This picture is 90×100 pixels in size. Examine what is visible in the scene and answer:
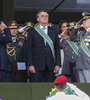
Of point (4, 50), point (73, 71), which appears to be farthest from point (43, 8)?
point (4, 50)

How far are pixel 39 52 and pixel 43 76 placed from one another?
465 millimetres

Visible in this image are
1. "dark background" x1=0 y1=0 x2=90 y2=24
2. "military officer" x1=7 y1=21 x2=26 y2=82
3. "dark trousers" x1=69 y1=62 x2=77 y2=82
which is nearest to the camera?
"military officer" x1=7 y1=21 x2=26 y2=82

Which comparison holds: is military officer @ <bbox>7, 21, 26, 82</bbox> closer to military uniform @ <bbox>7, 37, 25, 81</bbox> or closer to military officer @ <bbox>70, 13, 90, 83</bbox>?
military uniform @ <bbox>7, 37, 25, 81</bbox>

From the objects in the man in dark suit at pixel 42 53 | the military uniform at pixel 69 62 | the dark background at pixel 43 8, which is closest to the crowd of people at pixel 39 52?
the man in dark suit at pixel 42 53

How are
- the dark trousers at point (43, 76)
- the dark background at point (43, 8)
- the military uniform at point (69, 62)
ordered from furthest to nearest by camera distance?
1. the dark background at point (43, 8)
2. the military uniform at point (69, 62)
3. the dark trousers at point (43, 76)

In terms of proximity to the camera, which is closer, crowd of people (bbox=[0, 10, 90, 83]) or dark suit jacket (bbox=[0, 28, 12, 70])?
crowd of people (bbox=[0, 10, 90, 83])

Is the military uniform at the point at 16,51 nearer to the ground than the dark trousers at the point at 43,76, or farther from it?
farther from it

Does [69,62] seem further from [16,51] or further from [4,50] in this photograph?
[4,50]

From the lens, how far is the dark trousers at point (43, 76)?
9039 mm

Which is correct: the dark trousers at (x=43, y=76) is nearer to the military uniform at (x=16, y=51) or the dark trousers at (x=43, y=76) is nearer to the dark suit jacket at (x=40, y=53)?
the dark suit jacket at (x=40, y=53)

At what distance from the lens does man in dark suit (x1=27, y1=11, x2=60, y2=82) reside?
360 inches

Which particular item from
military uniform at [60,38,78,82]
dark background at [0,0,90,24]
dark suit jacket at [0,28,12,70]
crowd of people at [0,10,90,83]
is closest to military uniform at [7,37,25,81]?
crowd of people at [0,10,90,83]

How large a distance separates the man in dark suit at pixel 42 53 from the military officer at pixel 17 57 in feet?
1.92

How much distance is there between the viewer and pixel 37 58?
9.28 m
